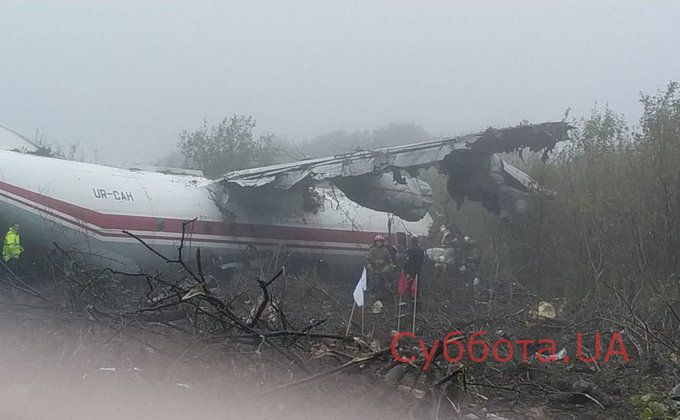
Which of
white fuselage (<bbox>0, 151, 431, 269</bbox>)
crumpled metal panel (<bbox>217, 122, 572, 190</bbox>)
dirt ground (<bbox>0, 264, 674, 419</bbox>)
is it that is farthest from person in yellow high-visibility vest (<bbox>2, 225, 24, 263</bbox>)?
crumpled metal panel (<bbox>217, 122, 572, 190</bbox>)

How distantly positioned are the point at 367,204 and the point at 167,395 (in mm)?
8980

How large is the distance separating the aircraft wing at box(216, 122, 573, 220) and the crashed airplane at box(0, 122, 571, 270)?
0.02m

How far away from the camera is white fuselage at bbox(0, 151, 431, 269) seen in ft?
33.3

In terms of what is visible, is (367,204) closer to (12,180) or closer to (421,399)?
(12,180)

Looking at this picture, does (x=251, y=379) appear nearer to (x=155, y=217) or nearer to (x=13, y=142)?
(x=155, y=217)

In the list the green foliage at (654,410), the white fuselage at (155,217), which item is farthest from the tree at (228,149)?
the green foliage at (654,410)

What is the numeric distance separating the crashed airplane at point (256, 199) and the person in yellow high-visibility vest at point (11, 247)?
0.43m

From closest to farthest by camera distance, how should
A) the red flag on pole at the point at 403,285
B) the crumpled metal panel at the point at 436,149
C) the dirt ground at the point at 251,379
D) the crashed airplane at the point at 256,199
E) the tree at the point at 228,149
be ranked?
the dirt ground at the point at 251,379, the crashed airplane at the point at 256,199, the red flag on pole at the point at 403,285, the crumpled metal panel at the point at 436,149, the tree at the point at 228,149

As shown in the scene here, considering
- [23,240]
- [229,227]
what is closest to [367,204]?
[229,227]

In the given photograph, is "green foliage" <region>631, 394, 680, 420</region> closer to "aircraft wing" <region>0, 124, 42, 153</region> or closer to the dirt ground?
the dirt ground

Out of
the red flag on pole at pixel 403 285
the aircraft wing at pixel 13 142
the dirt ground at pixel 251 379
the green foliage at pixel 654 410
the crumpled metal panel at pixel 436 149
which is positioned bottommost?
the red flag on pole at pixel 403 285

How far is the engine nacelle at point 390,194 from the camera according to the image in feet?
42.9

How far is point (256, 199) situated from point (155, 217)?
2394 mm

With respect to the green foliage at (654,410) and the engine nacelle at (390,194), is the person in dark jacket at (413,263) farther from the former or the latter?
the green foliage at (654,410)
